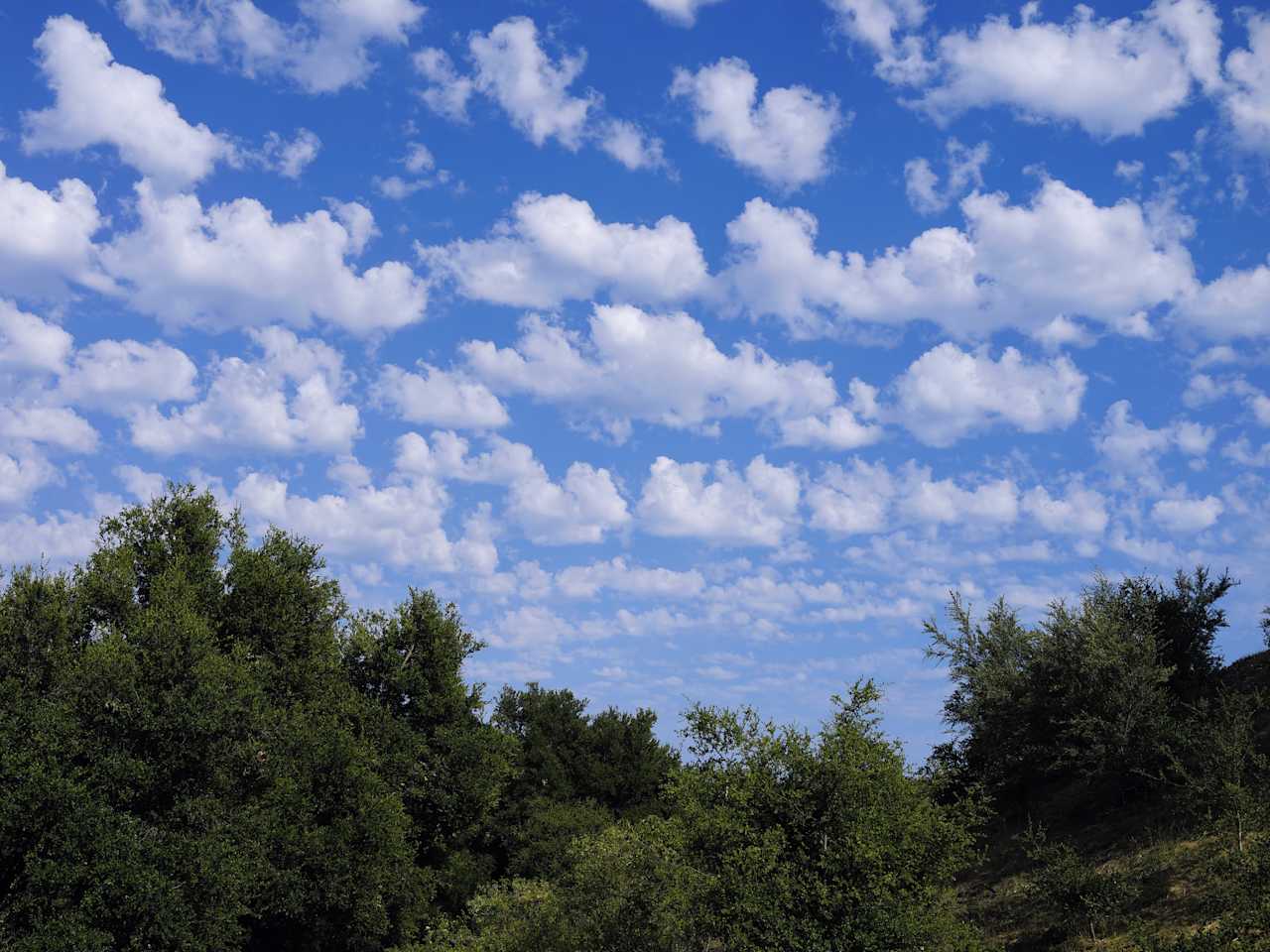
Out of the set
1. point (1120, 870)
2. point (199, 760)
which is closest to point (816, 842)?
point (1120, 870)

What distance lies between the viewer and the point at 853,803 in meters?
25.3

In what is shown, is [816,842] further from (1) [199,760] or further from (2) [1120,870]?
(1) [199,760]

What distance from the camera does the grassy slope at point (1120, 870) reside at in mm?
31953

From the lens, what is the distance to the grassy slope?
32.0m

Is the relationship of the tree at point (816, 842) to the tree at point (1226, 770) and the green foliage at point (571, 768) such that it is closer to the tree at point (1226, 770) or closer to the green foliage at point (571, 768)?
the tree at point (1226, 770)

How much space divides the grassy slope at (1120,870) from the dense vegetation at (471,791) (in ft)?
0.89

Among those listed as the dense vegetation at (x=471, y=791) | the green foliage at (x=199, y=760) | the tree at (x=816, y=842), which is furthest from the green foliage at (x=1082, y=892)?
the green foliage at (x=199, y=760)

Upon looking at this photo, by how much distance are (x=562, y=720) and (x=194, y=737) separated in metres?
Answer: 40.6

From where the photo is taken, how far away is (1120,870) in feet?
119

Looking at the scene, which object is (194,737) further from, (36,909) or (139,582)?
(139,582)

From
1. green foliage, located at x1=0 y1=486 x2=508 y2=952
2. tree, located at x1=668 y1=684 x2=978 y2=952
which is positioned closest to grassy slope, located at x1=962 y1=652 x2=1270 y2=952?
tree, located at x1=668 y1=684 x2=978 y2=952

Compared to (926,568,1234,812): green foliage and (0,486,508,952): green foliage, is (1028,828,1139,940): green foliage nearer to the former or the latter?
(926,568,1234,812): green foliage

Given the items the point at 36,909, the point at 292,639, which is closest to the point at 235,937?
the point at 36,909

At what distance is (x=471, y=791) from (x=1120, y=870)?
33.8m
